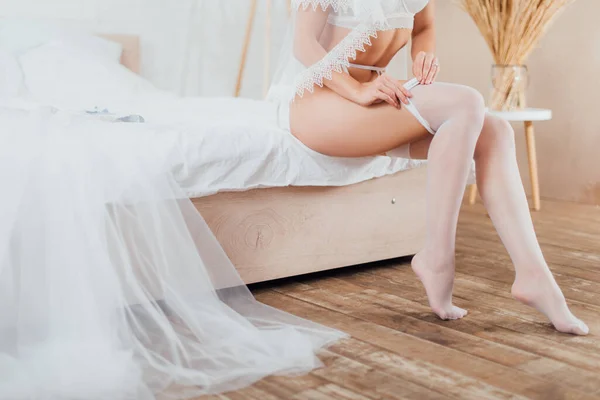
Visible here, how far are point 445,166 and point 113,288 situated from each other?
2.51ft

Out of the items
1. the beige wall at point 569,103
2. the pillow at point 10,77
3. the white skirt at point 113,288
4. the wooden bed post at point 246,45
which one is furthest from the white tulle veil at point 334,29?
the beige wall at point 569,103

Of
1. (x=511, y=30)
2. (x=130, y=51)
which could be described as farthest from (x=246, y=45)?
(x=511, y=30)

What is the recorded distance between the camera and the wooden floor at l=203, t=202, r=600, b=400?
1.28 metres

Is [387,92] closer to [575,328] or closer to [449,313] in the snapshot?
[449,313]

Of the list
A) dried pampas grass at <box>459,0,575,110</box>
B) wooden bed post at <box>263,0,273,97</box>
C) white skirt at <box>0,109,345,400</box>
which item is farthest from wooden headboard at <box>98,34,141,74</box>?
white skirt at <box>0,109,345,400</box>

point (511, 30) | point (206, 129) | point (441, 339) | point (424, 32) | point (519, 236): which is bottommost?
point (441, 339)

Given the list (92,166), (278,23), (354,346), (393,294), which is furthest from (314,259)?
(278,23)

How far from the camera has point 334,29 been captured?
6.16 feet

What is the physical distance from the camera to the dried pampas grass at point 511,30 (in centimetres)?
316

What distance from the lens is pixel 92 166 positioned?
1480 mm

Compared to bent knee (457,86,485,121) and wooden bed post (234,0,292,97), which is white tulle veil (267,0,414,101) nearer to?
bent knee (457,86,485,121)

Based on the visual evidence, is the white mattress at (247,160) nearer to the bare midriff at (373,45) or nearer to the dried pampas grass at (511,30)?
the bare midriff at (373,45)

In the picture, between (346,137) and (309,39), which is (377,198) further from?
(309,39)

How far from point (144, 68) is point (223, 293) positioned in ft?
6.93
